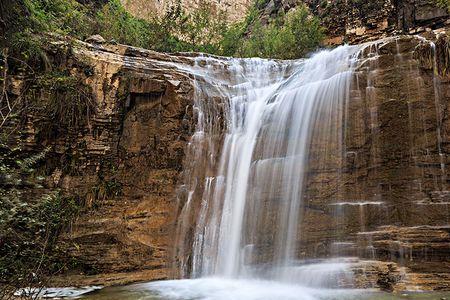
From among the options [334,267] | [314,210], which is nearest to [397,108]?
[314,210]

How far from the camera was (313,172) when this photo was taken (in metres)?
7.41

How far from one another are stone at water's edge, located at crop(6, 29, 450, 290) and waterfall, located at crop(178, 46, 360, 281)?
1.13 ft

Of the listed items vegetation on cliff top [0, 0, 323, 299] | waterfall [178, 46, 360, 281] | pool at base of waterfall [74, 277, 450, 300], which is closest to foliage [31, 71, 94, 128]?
vegetation on cliff top [0, 0, 323, 299]

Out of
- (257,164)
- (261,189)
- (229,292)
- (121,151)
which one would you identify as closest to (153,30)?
(121,151)

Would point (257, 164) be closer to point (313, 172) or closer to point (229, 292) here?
point (313, 172)

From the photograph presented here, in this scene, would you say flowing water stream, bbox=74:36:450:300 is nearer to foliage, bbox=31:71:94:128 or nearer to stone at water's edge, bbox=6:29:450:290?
stone at water's edge, bbox=6:29:450:290

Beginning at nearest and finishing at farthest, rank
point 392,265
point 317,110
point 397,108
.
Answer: point 392,265 < point 397,108 < point 317,110

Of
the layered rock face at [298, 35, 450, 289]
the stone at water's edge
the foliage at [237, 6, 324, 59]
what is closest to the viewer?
the layered rock face at [298, 35, 450, 289]

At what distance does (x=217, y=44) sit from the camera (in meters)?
20.8

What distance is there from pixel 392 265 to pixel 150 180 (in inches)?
221

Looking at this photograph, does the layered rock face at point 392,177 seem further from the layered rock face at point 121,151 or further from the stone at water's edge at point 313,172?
the layered rock face at point 121,151

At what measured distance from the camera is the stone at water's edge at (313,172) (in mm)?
6184

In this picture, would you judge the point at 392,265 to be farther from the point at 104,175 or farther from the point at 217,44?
the point at 217,44

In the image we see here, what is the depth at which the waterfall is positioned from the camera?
742cm
